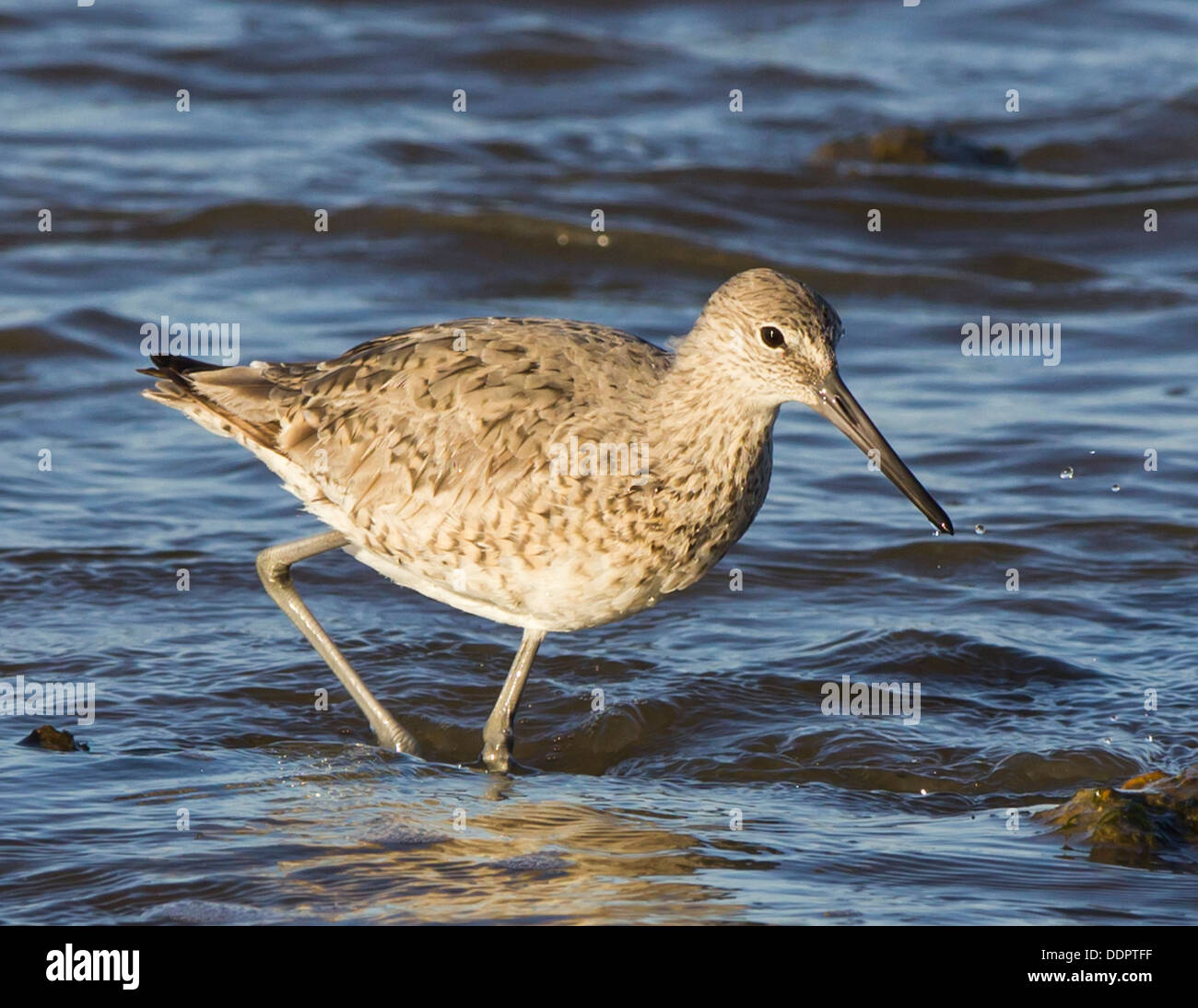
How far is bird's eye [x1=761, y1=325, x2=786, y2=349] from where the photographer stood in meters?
5.87

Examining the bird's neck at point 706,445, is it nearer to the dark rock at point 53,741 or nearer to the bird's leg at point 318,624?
the bird's leg at point 318,624

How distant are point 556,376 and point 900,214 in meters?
8.17

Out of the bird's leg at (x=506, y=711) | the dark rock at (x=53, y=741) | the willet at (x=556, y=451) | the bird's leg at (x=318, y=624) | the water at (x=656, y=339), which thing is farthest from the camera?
the bird's leg at (x=318, y=624)

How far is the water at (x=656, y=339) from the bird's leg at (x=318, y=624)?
153mm

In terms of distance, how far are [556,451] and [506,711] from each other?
1032 millimetres

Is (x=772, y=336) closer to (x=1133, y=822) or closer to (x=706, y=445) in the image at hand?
(x=706, y=445)

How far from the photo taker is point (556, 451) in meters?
6.10

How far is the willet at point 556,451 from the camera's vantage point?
6004 millimetres

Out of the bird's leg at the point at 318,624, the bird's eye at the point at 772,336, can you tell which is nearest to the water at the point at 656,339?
the bird's leg at the point at 318,624

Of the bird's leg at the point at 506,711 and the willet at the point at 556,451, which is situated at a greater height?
the willet at the point at 556,451

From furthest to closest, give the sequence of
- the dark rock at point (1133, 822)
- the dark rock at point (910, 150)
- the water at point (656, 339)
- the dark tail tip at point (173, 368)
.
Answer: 1. the dark rock at point (910, 150)
2. the dark tail tip at point (173, 368)
3. the water at point (656, 339)
4. the dark rock at point (1133, 822)

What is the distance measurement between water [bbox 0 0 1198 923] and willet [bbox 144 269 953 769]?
0.71 metres

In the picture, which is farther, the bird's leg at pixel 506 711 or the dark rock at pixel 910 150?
the dark rock at pixel 910 150
